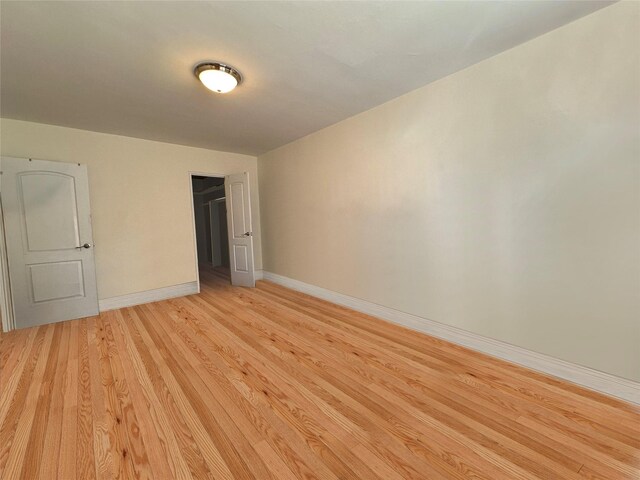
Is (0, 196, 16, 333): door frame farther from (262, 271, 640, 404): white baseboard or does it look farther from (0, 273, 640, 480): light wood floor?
(262, 271, 640, 404): white baseboard

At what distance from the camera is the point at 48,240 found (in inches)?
128

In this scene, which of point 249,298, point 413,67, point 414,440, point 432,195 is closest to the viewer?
point 414,440

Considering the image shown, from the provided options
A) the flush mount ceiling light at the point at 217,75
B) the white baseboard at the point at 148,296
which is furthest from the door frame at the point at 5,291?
the flush mount ceiling light at the point at 217,75

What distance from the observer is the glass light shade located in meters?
2.13

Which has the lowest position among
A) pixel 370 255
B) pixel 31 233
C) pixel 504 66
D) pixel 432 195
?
pixel 370 255

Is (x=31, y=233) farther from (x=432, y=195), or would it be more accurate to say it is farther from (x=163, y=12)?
(x=432, y=195)

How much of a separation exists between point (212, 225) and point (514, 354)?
7185mm

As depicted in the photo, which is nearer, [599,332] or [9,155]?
[599,332]

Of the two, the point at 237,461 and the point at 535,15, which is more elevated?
the point at 535,15

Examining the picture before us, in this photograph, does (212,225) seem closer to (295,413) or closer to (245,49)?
(245,49)

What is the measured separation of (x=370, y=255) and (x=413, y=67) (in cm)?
199

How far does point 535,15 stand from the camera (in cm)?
170

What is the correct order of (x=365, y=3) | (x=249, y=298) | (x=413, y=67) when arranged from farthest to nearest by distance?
(x=249, y=298), (x=413, y=67), (x=365, y=3)

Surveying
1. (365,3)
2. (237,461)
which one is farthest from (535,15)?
(237,461)
